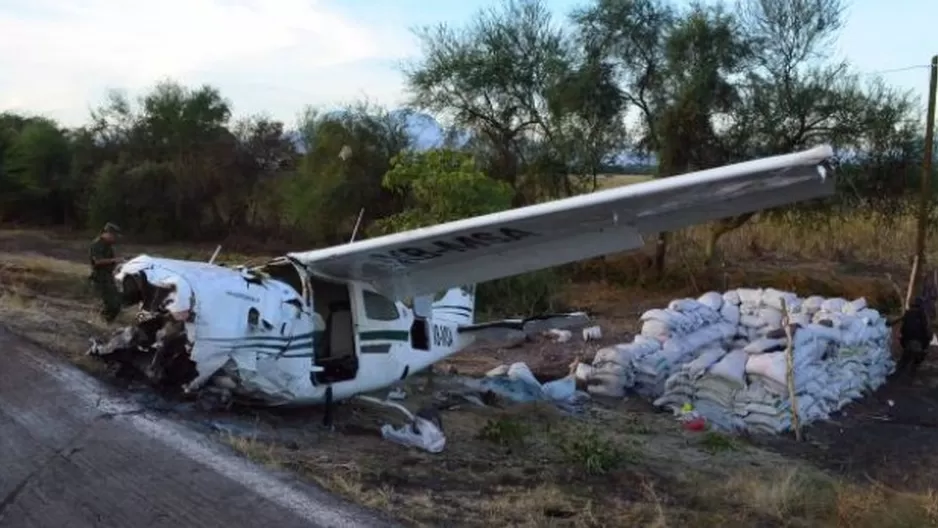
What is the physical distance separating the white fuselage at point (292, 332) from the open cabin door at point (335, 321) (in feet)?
0.04

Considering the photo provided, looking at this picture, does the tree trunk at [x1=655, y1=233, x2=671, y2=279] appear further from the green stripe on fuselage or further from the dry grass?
the green stripe on fuselage

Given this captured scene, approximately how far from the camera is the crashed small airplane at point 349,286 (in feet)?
26.4

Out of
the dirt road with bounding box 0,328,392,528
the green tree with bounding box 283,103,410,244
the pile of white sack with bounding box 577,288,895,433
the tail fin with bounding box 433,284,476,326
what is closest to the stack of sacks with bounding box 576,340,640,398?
the pile of white sack with bounding box 577,288,895,433

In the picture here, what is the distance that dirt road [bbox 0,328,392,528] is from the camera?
566 centimetres

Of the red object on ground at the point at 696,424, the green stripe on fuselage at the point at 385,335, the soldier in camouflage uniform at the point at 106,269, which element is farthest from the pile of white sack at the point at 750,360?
the soldier in camouflage uniform at the point at 106,269

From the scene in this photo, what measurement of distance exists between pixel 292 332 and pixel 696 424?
23.3 feet

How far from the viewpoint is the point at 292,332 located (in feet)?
32.7

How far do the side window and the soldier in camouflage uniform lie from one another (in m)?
4.98

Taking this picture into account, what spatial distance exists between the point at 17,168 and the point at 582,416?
4001 cm

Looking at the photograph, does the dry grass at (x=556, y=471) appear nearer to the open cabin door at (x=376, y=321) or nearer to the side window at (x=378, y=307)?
the open cabin door at (x=376, y=321)

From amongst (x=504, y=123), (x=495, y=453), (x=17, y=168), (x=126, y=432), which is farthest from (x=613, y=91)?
(x=17, y=168)

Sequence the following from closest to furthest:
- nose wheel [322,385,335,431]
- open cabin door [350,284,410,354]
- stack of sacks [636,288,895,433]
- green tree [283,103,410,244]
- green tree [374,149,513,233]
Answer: nose wheel [322,385,335,431], open cabin door [350,284,410,354], stack of sacks [636,288,895,433], green tree [374,149,513,233], green tree [283,103,410,244]

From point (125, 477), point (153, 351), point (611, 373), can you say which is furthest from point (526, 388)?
point (125, 477)

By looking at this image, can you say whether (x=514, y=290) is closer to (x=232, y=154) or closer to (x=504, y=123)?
(x=504, y=123)
